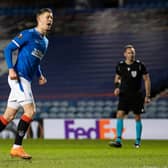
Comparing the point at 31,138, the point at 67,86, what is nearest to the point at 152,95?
the point at 67,86

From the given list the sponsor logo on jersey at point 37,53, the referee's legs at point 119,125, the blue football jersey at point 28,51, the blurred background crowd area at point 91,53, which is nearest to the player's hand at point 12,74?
the blue football jersey at point 28,51

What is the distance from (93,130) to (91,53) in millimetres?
4348

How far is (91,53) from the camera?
18719 millimetres

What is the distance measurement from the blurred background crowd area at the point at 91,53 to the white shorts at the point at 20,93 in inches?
338

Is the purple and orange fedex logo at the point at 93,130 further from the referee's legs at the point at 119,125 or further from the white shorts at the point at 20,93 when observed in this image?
the white shorts at the point at 20,93

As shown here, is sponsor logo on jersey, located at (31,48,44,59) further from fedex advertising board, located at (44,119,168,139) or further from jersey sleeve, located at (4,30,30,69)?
fedex advertising board, located at (44,119,168,139)

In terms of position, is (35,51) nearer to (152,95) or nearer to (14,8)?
(152,95)

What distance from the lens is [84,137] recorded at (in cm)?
1484

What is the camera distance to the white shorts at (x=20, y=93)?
8.04 meters

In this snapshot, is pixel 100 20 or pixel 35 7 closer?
pixel 100 20

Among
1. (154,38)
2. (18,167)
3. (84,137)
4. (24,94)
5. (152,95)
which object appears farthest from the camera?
(154,38)

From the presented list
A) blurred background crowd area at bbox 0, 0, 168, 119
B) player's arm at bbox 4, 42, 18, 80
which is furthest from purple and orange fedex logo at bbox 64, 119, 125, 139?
player's arm at bbox 4, 42, 18, 80

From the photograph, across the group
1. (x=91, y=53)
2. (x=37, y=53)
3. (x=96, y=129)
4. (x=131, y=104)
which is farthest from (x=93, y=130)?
(x=37, y=53)

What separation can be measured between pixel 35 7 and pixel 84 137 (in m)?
8.84
